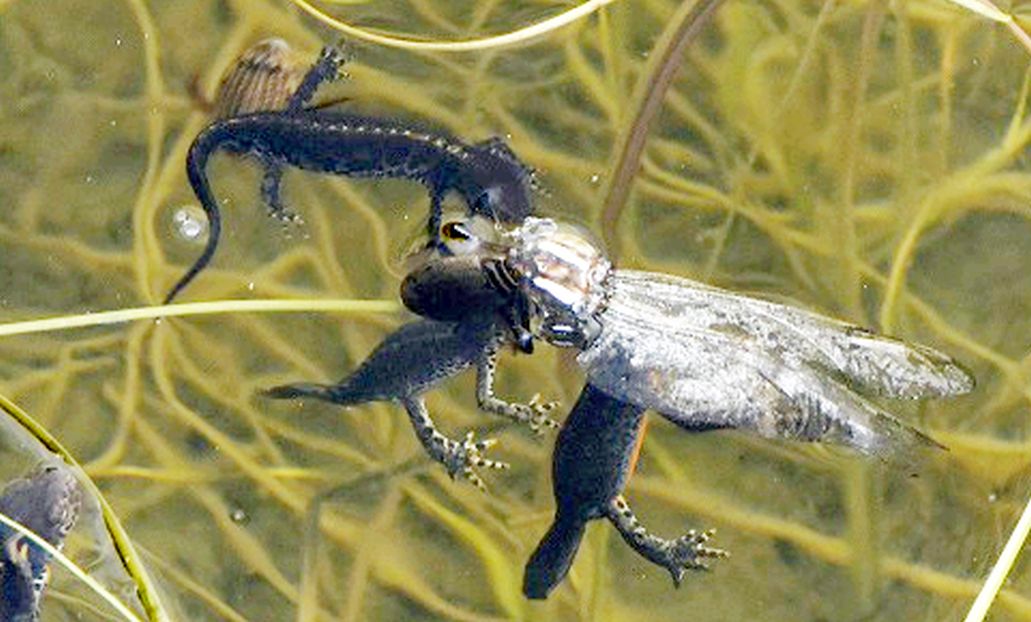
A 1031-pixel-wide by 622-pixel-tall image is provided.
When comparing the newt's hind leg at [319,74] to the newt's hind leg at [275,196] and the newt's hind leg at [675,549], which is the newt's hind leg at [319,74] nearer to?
the newt's hind leg at [275,196]

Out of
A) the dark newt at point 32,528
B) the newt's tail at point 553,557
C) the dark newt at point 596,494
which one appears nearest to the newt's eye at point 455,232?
the dark newt at point 596,494

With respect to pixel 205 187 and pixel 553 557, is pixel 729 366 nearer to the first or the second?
pixel 553 557

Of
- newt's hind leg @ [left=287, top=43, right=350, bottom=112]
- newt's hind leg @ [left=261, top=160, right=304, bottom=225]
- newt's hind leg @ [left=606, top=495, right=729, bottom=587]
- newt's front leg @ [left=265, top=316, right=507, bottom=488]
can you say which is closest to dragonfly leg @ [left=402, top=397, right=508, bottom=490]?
newt's front leg @ [left=265, top=316, right=507, bottom=488]

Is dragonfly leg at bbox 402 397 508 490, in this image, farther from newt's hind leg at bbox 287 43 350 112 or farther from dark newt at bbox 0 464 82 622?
dark newt at bbox 0 464 82 622

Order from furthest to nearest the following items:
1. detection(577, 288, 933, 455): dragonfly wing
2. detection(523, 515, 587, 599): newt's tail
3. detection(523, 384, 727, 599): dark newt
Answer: detection(523, 515, 587, 599): newt's tail, detection(523, 384, 727, 599): dark newt, detection(577, 288, 933, 455): dragonfly wing

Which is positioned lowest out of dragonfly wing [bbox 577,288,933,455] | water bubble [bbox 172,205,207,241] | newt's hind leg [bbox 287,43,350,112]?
dragonfly wing [bbox 577,288,933,455]
